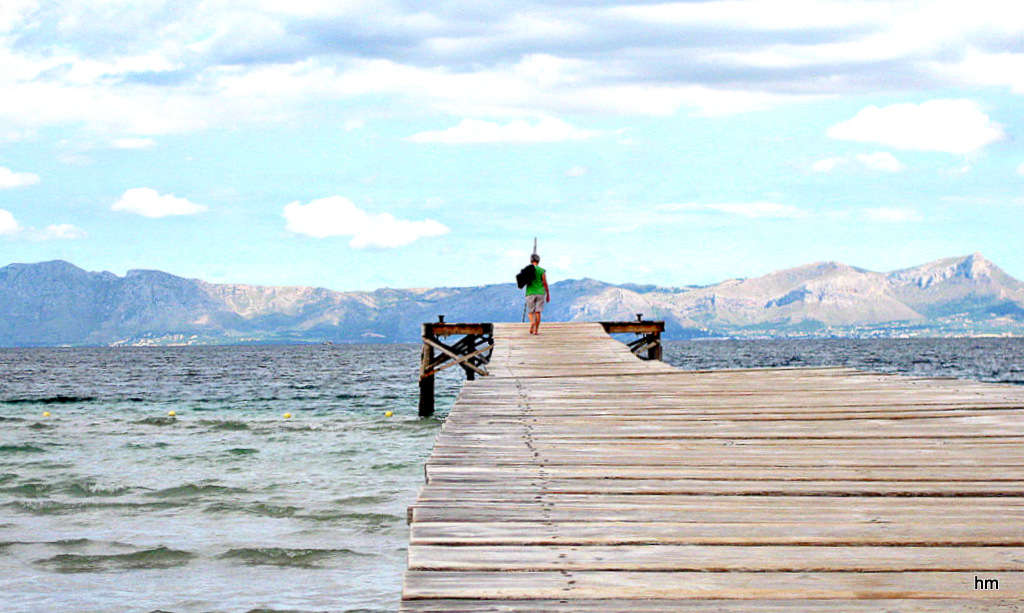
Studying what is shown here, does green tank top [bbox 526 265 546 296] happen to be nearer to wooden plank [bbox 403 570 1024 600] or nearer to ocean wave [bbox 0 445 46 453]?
ocean wave [bbox 0 445 46 453]

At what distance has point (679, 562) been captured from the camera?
357 cm

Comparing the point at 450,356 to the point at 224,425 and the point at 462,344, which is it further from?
the point at 224,425

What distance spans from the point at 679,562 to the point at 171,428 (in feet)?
78.6

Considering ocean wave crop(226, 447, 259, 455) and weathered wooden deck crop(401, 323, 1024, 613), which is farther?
ocean wave crop(226, 447, 259, 455)

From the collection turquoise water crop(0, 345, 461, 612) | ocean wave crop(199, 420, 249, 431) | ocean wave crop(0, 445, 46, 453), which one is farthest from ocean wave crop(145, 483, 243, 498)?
ocean wave crop(199, 420, 249, 431)

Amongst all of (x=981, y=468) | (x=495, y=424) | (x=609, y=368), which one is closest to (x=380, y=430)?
(x=609, y=368)

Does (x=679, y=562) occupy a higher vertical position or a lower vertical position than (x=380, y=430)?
higher

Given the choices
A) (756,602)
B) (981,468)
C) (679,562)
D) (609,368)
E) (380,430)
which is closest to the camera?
(756,602)

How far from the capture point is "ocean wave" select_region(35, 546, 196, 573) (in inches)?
363

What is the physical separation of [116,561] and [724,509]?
728 cm

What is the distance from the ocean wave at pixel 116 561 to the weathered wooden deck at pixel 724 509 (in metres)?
3.64

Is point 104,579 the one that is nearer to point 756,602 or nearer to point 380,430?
point 756,602

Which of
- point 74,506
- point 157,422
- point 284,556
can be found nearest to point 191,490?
point 74,506

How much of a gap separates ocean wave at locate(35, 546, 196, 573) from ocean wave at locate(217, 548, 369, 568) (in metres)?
0.50
